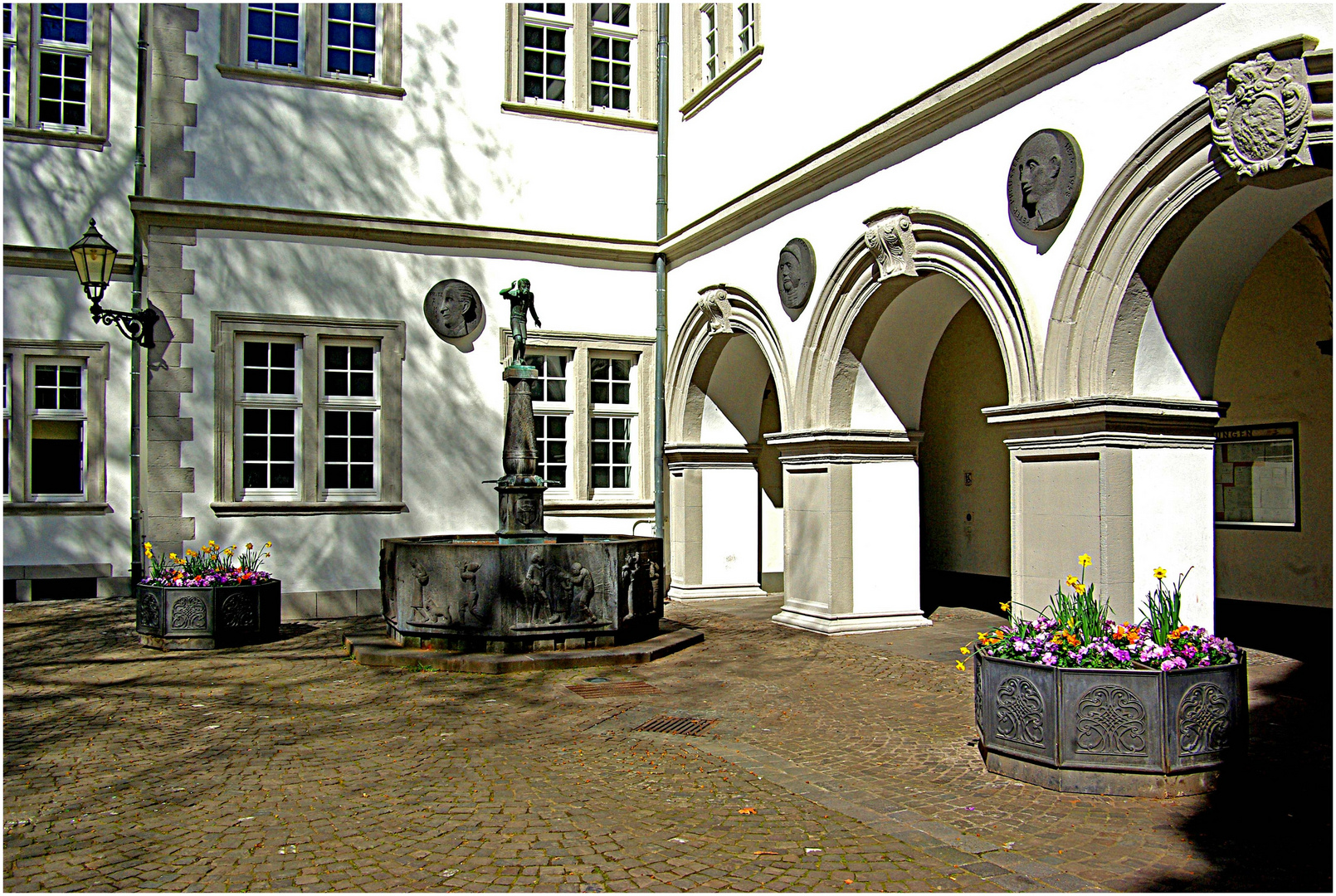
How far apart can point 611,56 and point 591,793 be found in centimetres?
1153

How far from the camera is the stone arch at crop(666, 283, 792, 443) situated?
38.5 feet

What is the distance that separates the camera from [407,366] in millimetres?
13055

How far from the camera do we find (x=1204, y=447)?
24.3ft

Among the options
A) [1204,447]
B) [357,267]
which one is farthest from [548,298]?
[1204,447]

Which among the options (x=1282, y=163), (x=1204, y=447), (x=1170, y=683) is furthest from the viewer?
(x=1204, y=447)

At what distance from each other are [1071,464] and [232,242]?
31.7 feet

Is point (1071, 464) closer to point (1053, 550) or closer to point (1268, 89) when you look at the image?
point (1053, 550)

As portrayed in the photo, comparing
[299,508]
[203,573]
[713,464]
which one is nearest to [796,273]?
[713,464]

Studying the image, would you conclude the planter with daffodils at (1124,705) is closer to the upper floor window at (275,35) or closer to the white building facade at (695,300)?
the white building facade at (695,300)

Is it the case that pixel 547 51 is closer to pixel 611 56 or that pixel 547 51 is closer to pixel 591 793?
pixel 611 56

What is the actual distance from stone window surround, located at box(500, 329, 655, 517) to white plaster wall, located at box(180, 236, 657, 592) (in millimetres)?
124

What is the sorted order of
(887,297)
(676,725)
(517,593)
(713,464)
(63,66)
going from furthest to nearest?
1. (63,66)
2. (713,464)
3. (887,297)
4. (517,593)
5. (676,725)

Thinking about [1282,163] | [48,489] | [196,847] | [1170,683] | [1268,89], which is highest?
[1268,89]

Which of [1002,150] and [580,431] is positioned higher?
[1002,150]
